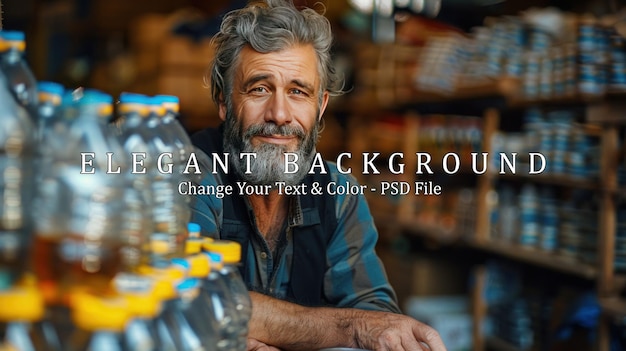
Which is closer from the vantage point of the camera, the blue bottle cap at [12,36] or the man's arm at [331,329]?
the blue bottle cap at [12,36]

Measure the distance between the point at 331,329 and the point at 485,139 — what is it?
8.72 ft

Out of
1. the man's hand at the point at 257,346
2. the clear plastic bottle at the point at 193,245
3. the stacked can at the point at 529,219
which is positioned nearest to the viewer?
the clear plastic bottle at the point at 193,245

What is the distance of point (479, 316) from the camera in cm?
403

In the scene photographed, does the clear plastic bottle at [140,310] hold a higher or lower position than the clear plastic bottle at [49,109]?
lower

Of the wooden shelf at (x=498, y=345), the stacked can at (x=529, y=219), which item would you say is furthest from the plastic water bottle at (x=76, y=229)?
the wooden shelf at (x=498, y=345)

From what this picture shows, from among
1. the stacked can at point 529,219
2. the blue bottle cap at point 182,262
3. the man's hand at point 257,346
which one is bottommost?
the stacked can at point 529,219

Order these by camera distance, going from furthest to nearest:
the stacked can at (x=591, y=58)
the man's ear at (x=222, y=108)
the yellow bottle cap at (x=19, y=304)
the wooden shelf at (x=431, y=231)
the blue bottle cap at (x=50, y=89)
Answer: the wooden shelf at (x=431, y=231) < the stacked can at (x=591, y=58) < the man's ear at (x=222, y=108) < the blue bottle cap at (x=50, y=89) < the yellow bottle cap at (x=19, y=304)

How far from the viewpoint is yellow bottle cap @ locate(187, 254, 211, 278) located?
101cm

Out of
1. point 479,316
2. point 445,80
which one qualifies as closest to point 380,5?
point 445,80

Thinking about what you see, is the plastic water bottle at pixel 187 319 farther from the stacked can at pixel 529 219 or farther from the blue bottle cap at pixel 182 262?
the stacked can at pixel 529 219

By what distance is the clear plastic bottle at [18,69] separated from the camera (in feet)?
3.13

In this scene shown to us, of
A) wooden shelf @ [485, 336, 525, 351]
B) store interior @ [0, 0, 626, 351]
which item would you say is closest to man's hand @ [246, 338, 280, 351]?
store interior @ [0, 0, 626, 351]

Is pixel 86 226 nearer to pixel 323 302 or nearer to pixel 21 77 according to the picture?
pixel 21 77

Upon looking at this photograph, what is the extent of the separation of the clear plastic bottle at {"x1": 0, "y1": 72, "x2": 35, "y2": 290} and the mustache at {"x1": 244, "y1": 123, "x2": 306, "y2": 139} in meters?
1.05
